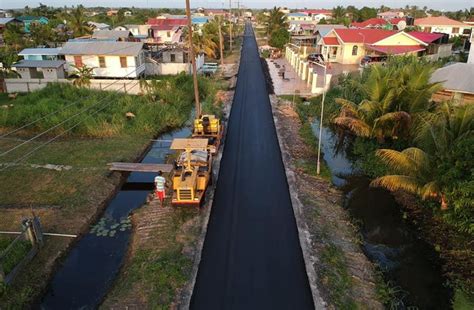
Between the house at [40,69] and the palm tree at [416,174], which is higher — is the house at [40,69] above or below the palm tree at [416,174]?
above

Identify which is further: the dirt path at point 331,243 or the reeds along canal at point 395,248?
the reeds along canal at point 395,248

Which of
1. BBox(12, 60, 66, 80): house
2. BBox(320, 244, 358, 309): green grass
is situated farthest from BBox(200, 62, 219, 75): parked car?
BBox(320, 244, 358, 309): green grass

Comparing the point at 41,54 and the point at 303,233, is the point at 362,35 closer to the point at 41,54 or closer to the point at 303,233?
the point at 41,54

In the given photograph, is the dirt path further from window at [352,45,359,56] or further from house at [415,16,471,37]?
house at [415,16,471,37]

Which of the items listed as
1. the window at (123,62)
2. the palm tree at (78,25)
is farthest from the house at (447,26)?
the palm tree at (78,25)

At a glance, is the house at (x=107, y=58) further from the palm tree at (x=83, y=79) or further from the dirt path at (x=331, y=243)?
the dirt path at (x=331, y=243)

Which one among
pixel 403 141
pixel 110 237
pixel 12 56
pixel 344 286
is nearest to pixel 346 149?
pixel 403 141
